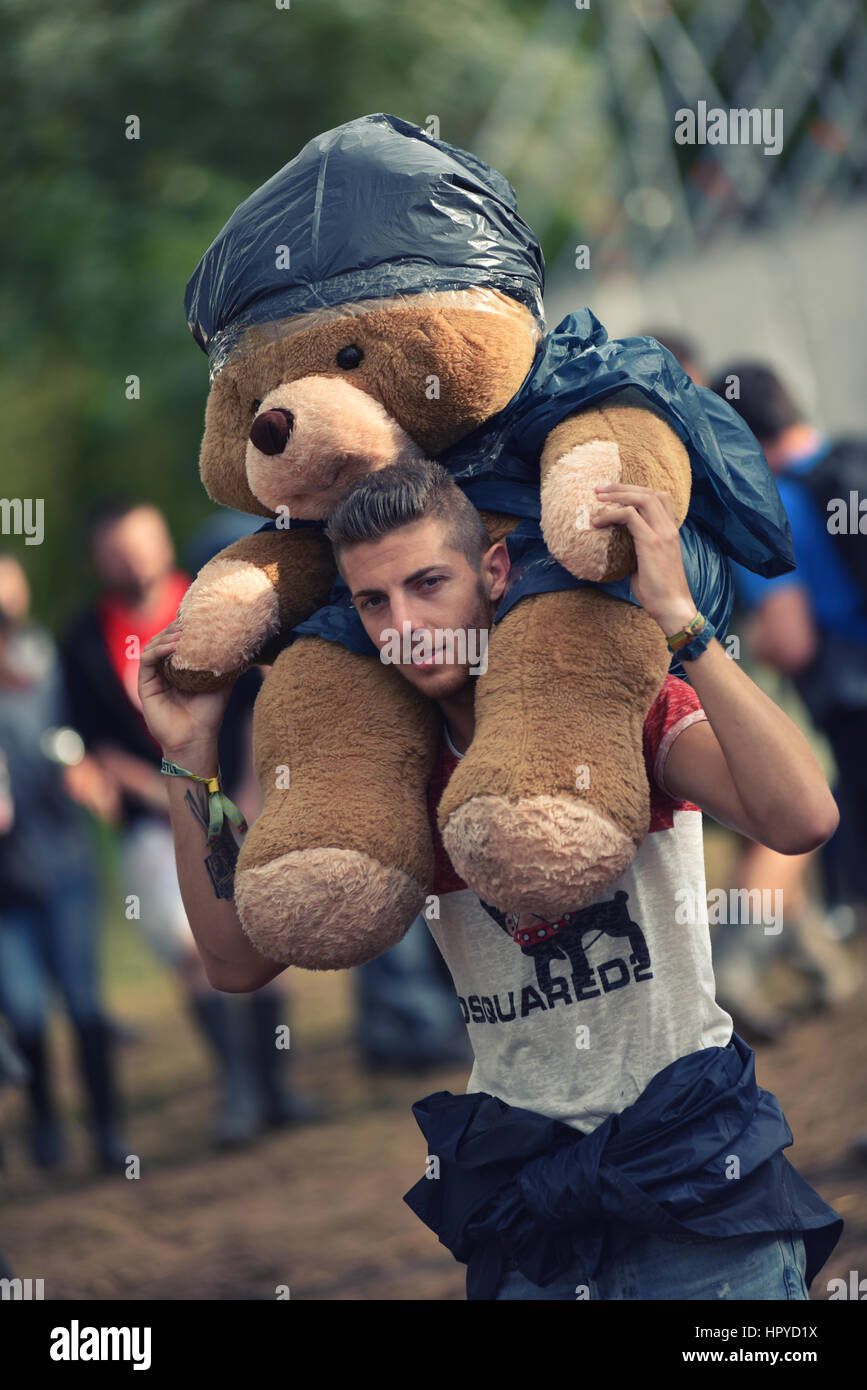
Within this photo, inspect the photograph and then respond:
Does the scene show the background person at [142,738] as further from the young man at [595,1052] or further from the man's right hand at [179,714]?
the young man at [595,1052]

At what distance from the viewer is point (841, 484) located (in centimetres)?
404

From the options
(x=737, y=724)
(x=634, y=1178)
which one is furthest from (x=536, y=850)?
(x=634, y=1178)

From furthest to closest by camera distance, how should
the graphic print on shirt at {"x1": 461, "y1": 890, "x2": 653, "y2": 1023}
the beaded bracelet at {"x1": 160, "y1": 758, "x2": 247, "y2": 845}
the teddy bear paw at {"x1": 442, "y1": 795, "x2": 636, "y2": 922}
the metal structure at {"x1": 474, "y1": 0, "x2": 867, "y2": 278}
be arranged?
1. the metal structure at {"x1": 474, "y1": 0, "x2": 867, "y2": 278}
2. the beaded bracelet at {"x1": 160, "y1": 758, "x2": 247, "y2": 845}
3. the graphic print on shirt at {"x1": 461, "y1": 890, "x2": 653, "y2": 1023}
4. the teddy bear paw at {"x1": 442, "y1": 795, "x2": 636, "y2": 922}

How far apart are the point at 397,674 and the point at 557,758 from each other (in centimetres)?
37

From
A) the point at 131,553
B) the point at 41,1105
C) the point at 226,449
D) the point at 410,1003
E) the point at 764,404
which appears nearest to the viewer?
the point at 226,449

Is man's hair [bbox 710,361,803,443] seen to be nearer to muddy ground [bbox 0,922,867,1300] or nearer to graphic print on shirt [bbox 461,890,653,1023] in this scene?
muddy ground [bbox 0,922,867,1300]

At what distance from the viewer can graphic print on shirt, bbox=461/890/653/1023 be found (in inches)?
78.0

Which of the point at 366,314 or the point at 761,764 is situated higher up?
the point at 366,314

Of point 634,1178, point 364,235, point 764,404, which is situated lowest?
point 634,1178

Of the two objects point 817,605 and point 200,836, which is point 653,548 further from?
point 817,605

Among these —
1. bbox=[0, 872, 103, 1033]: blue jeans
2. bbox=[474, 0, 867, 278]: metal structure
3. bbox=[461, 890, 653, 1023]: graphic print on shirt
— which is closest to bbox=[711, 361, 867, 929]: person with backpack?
bbox=[461, 890, 653, 1023]: graphic print on shirt

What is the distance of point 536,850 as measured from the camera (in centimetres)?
171

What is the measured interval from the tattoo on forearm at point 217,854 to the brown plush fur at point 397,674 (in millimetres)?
172

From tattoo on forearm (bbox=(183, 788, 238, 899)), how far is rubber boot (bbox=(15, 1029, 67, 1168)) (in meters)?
3.71
